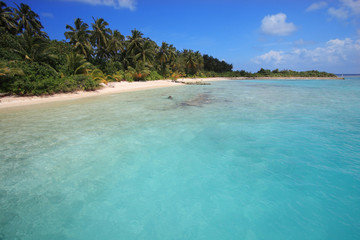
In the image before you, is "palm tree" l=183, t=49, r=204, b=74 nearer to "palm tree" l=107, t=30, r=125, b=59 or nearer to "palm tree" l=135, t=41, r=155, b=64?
"palm tree" l=135, t=41, r=155, b=64

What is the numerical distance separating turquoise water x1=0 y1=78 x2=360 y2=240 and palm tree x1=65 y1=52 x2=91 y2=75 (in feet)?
42.7

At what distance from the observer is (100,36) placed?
3092cm

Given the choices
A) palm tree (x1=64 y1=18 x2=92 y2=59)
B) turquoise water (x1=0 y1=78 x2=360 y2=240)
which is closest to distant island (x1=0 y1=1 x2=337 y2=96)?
palm tree (x1=64 y1=18 x2=92 y2=59)

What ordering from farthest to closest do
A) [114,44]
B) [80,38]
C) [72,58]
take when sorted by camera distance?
[114,44], [80,38], [72,58]

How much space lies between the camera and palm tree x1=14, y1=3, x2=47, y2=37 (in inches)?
1286

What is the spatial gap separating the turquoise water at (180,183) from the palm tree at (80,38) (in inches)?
992

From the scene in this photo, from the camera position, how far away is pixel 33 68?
13898mm

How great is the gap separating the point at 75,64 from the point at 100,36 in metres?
15.7

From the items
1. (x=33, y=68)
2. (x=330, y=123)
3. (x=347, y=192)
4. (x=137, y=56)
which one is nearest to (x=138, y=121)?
(x=347, y=192)

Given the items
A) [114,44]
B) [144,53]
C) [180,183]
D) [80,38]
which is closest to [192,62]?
[144,53]

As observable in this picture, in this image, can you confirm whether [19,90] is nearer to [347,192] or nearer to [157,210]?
[157,210]

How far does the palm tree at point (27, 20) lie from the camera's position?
3267cm

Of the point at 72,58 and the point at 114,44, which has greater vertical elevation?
the point at 114,44

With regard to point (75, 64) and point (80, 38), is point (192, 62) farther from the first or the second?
point (75, 64)
